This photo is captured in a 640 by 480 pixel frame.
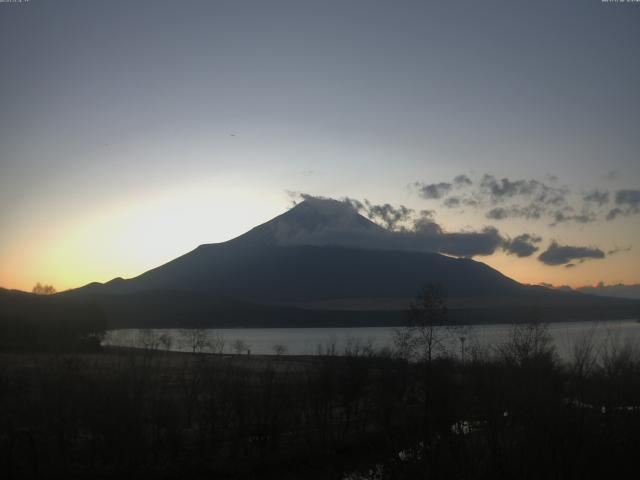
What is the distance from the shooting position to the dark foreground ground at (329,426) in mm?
14961

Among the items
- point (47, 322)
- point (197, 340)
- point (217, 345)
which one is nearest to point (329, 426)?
point (47, 322)

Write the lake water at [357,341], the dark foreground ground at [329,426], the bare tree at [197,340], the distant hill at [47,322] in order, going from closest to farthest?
the dark foreground ground at [329,426], the lake water at [357,341], the distant hill at [47,322], the bare tree at [197,340]

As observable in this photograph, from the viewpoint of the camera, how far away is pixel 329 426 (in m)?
27.3

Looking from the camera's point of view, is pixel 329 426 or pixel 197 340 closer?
pixel 329 426

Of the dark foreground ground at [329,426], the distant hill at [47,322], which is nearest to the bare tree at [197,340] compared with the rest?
the distant hill at [47,322]

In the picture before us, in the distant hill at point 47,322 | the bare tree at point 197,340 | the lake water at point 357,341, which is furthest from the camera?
the bare tree at point 197,340

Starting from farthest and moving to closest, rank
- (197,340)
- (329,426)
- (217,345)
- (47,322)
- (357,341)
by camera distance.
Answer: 1. (197,340)
2. (217,345)
3. (47,322)
4. (357,341)
5. (329,426)

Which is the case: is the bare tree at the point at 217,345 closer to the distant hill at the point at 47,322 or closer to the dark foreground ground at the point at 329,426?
the distant hill at the point at 47,322

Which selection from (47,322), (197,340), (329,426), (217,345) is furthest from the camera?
(197,340)

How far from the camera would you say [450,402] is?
24969mm

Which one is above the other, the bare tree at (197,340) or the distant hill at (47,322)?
the distant hill at (47,322)

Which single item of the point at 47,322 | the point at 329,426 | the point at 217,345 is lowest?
the point at 217,345

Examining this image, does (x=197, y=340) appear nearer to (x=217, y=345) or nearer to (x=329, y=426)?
(x=217, y=345)

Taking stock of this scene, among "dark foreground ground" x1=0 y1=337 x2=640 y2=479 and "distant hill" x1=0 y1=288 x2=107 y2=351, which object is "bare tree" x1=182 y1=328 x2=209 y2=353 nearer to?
"distant hill" x1=0 y1=288 x2=107 y2=351
